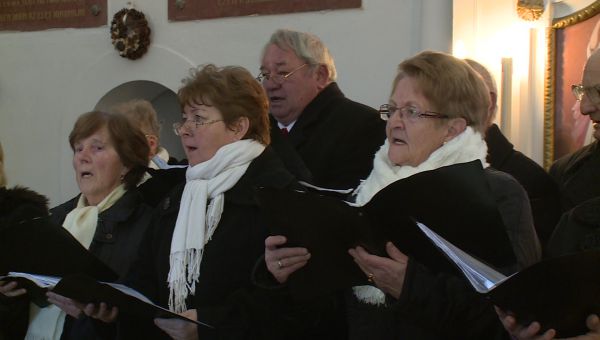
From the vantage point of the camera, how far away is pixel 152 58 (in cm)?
775

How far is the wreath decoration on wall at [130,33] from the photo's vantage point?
7.68 meters

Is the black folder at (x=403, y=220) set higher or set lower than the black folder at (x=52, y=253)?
higher

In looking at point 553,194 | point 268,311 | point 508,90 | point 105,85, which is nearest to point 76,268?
point 268,311

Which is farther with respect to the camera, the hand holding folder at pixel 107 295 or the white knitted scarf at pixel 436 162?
the hand holding folder at pixel 107 295

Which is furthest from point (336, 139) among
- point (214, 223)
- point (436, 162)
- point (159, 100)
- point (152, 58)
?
point (159, 100)

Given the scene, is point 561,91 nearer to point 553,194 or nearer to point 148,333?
point 553,194

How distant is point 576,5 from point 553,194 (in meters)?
2.90

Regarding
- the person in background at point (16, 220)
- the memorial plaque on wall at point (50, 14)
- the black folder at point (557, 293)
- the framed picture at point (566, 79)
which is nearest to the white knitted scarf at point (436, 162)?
the black folder at point (557, 293)

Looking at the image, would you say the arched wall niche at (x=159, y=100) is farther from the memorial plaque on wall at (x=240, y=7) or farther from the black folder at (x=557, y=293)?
the black folder at (x=557, y=293)

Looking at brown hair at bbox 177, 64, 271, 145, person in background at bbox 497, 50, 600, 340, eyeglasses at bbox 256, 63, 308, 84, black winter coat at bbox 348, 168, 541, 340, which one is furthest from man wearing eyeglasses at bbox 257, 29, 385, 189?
black winter coat at bbox 348, 168, 541, 340

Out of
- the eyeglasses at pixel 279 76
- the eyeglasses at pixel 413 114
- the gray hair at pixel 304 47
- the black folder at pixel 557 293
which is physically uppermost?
the gray hair at pixel 304 47

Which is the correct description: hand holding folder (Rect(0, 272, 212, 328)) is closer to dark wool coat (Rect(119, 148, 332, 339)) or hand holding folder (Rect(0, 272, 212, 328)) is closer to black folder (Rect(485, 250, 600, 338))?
dark wool coat (Rect(119, 148, 332, 339))

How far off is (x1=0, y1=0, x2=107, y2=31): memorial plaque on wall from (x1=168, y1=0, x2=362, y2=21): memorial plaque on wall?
31.7 inches

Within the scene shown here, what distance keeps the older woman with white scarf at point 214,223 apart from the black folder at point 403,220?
1.62 feet
